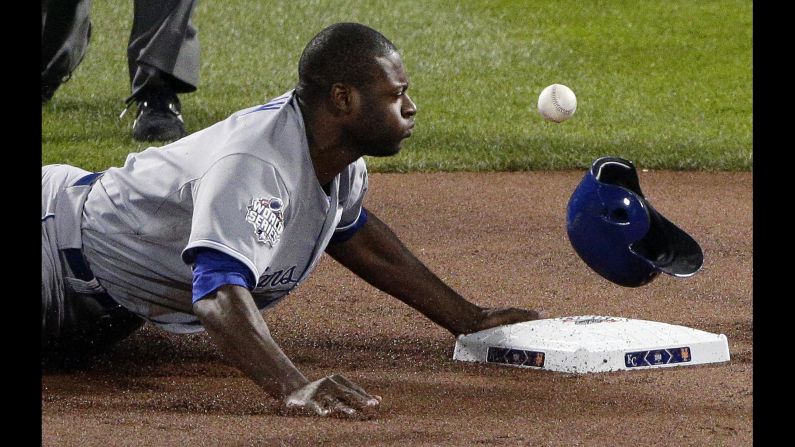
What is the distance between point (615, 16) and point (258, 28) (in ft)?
11.6

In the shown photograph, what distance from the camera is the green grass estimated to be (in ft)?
26.3

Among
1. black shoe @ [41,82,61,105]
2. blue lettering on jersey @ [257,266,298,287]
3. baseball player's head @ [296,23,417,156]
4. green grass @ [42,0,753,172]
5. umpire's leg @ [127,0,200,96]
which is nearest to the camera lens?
baseball player's head @ [296,23,417,156]

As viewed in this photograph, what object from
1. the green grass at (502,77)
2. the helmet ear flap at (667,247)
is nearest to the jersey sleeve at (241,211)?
the helmet ear flap at (667,247)

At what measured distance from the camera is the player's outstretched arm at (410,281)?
396 centimetres

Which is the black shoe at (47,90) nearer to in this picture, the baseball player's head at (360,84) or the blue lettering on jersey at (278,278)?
the blue lettering on jersey at (278,278)

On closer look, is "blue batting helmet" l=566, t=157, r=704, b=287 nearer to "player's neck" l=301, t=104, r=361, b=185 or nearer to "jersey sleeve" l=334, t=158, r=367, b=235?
"jersey sleeve" l=334, t=158, r=367, b=235

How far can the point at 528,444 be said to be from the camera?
2.93 metres

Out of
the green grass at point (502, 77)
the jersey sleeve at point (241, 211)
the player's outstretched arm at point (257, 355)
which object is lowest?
the green grass at point (502, 77)

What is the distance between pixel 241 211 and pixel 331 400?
0.49 m

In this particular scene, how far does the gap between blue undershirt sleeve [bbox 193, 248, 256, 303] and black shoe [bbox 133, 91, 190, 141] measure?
4.82 meters

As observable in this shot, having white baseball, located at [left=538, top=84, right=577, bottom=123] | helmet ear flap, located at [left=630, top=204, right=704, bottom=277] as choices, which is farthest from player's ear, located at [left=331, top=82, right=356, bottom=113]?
white baseball, located at [left=538, top=84, right=577, bottom=123]

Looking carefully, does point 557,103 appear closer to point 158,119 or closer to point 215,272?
point 215,272

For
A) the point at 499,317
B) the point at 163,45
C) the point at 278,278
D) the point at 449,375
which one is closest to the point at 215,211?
the point at 278,278

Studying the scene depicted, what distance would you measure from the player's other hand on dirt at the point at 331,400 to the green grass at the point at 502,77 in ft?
14.3
